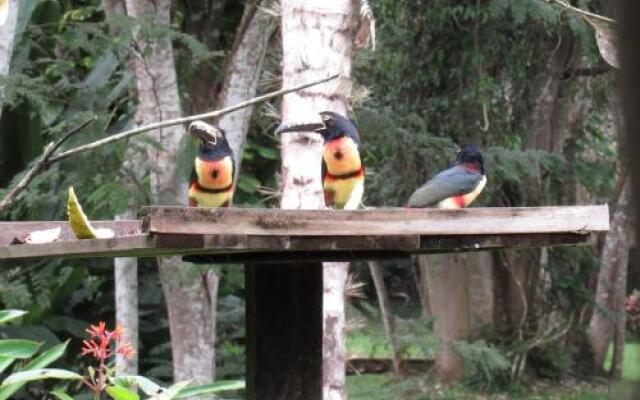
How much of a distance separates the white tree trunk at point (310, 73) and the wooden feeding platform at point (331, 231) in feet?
7.02

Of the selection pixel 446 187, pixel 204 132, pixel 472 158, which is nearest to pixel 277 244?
pixel 204 132

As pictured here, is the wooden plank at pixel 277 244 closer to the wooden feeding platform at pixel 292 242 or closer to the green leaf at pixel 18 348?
the wooden feeding platform at pixel 292 242

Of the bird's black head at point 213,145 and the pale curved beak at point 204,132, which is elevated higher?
the pale curved beak at point 204,132

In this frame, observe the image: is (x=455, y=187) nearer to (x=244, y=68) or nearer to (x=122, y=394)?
(x=122, y=394)

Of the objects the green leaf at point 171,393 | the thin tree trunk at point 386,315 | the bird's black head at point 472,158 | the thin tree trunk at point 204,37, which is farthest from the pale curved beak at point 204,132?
the thin tree trunk at point 386,315

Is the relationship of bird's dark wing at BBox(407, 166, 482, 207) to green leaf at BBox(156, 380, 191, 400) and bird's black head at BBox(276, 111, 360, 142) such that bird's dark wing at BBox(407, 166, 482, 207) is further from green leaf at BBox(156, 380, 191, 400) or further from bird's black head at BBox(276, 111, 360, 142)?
green leaf at BBox(156, 380, 191, 400)

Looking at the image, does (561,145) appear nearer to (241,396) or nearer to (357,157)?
(241,396)

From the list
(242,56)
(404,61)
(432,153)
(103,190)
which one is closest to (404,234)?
(103,190)

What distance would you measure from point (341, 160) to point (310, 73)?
1.40 m

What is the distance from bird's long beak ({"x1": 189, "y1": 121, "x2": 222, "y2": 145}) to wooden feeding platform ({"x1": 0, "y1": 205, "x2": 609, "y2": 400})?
1.22ft

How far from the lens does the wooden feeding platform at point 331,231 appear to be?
6.24 ft

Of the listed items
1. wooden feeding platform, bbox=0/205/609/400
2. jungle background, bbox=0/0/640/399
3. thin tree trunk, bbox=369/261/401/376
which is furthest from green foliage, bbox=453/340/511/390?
wooden feeding platform, bbox=0/205/609/400

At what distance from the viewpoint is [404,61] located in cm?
840

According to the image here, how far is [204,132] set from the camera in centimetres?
305
